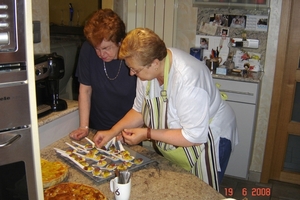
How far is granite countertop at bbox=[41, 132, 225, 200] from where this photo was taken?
1.32 meters

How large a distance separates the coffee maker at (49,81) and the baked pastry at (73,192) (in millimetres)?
543

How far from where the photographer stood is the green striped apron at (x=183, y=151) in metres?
1.61

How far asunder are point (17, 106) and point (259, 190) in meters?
2.74

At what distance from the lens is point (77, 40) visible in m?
4.56

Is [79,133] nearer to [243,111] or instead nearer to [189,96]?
[189,96]

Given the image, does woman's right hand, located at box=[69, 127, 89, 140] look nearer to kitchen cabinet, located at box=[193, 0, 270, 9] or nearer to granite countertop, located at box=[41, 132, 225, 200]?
granite countertop, located at box=[41, 132, 225, 200]

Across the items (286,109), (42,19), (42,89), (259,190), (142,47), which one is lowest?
(259,190)

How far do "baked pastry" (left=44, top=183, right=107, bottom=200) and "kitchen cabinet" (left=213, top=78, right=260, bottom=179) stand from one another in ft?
5.81

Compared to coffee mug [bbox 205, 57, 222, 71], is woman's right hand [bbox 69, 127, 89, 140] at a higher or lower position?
lower

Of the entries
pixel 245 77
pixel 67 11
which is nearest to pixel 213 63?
pixel 245 77

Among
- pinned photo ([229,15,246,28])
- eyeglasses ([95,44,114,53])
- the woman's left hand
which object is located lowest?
the woman's left hand

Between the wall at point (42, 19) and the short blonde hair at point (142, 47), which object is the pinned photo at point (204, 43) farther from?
the short blonde hair at point (142, 47)

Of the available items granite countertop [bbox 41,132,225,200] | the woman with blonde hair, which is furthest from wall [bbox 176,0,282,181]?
granite countertop [bbox 41,132,225,200]

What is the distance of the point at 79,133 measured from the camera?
1811 mm
